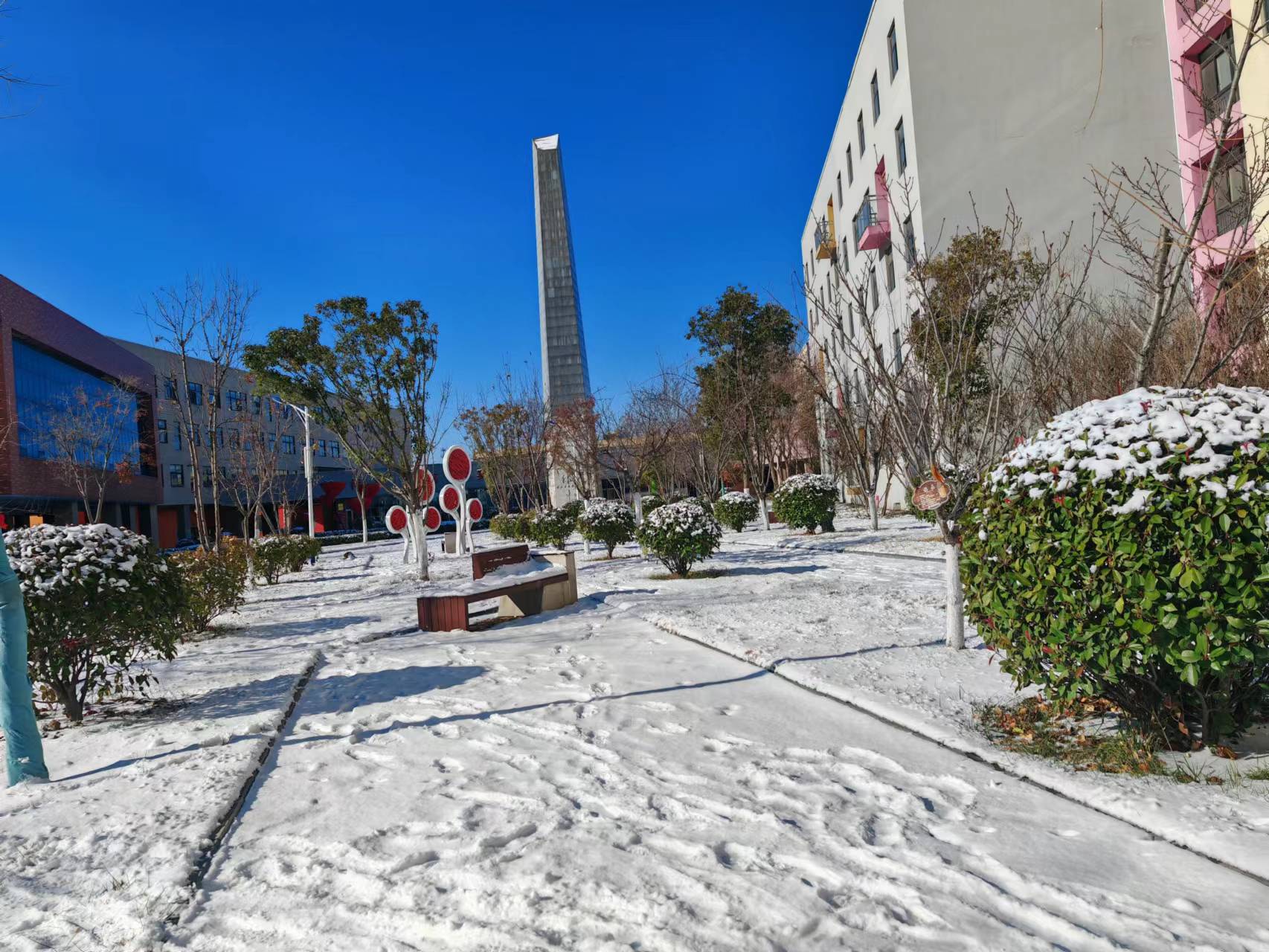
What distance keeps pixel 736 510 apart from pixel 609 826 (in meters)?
19.1

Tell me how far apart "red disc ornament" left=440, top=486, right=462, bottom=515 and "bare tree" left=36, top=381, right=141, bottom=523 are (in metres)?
8.37

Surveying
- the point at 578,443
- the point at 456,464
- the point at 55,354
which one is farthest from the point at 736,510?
the point at 55,354

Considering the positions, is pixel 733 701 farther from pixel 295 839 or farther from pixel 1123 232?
pixel 1123 232

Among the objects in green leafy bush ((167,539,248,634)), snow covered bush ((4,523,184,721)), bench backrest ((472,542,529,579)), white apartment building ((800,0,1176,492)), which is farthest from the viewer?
white apartment building ((800,0,1176,492))

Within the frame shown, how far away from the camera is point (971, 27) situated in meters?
22.3

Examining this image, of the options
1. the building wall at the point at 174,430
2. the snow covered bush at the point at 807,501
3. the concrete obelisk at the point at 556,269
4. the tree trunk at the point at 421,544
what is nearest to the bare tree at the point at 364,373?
the tree trunk at the point at 421,544

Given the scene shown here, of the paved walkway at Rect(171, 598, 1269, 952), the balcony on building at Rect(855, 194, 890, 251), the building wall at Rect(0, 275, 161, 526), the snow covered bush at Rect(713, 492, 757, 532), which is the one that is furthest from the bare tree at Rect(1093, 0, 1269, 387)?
the building wall at Rect(0, 275, 161, 526)

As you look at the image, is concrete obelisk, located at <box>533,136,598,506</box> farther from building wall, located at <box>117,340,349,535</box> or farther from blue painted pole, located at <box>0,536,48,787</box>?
blue painted pole, located at <box>0,536,48,787</box>

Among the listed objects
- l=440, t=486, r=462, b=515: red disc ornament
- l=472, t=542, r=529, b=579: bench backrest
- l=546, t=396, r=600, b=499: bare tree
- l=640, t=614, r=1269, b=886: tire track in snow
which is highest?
l=546, t=396, r=600, b=499: bare tree

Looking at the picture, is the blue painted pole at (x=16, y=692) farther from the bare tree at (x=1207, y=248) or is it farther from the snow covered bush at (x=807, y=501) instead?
the snow covered bush at (x=807, y=501)

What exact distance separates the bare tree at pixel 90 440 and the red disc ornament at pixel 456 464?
30.5ft

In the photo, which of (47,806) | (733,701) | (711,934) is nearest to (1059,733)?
(733,701)

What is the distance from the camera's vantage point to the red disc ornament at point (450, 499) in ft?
71.9

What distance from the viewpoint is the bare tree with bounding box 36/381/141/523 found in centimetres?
2581
